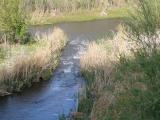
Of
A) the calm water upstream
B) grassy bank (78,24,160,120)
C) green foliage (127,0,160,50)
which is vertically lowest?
the calm water upstream

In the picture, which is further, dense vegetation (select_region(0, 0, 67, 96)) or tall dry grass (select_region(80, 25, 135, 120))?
→ dense vegetation (select_region(0, 0, 67, 96))

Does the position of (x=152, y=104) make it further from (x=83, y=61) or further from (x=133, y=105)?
(x=83, y=61)

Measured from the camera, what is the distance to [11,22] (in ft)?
84.0

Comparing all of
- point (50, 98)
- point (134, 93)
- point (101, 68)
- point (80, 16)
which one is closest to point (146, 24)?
point (134, 93)

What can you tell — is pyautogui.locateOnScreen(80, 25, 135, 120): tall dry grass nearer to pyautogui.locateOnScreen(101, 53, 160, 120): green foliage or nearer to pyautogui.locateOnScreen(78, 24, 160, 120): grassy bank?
pyautogui.locateOnScreen(78, 24, 160, 120): grassy bank

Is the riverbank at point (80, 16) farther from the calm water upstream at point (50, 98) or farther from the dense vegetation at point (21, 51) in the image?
the calm water upstream at point (50, 98)

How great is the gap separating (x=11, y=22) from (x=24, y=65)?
7.88m

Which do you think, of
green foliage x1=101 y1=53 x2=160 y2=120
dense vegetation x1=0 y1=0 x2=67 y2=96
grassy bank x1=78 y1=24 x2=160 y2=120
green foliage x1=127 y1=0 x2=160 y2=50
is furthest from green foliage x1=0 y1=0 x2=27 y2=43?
green foliage x1=127 y1=0 x2=160 y2=50

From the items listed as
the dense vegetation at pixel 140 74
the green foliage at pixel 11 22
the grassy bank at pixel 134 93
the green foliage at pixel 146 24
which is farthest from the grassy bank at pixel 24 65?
the green foliage at pixel 146 24

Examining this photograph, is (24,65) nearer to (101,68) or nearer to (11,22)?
(101,68)

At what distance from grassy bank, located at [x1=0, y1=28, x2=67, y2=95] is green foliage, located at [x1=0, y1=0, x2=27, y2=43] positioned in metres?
1.41

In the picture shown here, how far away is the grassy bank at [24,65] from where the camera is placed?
1734 cm

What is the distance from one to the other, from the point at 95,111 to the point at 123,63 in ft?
5.77

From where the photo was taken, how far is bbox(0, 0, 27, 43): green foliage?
83.4ft
